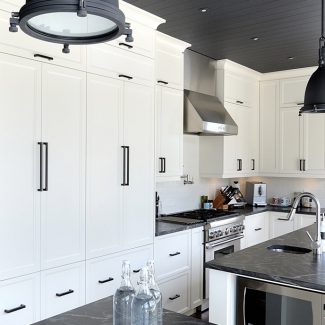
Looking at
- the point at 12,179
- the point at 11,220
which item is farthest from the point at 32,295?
the point at 12,179

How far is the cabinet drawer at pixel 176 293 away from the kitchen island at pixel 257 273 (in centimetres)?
121

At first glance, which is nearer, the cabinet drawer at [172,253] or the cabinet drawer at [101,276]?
the cabinet drawer at [101,276]

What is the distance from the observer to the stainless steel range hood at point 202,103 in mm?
4293

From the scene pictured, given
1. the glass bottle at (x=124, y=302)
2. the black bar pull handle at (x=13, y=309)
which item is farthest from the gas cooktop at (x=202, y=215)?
the glass bottle at (x=124, y=302)

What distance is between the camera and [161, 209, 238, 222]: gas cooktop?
14.0ft

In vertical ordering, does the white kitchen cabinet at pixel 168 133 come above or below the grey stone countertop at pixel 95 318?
above

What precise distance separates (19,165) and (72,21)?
1.51 meters

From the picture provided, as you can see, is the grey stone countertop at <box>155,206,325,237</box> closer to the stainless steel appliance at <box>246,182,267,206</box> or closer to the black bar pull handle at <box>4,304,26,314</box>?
the stainless steel appliance at <box>246,182,267,206</box>

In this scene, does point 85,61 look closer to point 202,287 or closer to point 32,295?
point 32,295

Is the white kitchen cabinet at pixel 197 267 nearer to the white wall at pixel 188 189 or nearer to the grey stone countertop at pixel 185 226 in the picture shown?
the grey stone countertop at pixel 185 226

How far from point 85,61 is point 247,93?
3101 mm

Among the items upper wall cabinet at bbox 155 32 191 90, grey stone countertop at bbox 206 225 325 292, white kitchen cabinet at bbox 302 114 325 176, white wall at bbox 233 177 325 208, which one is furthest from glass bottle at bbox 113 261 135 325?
white wall at bbox 233 177 325 208

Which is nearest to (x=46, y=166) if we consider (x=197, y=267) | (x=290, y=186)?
(x=197, y=267)

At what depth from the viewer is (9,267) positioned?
94.6 inches
